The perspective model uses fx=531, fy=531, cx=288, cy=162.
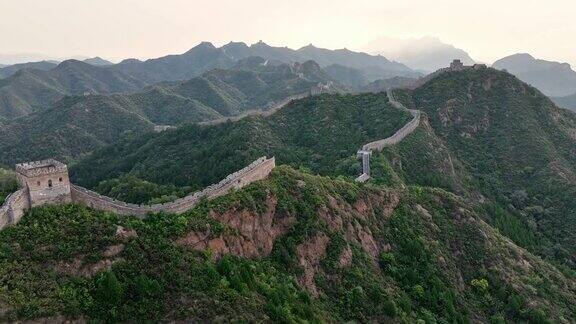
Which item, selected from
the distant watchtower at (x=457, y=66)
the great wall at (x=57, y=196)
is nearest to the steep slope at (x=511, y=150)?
the distant watchtower at (x=457, y=66)

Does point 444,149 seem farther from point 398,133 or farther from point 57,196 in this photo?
point 57,196

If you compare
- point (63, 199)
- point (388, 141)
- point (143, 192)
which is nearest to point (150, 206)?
point (63, 199)

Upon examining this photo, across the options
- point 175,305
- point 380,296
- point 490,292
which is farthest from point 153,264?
point 490,292

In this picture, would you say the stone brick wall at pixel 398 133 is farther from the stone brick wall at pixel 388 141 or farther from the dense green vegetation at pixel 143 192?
the dense green vegetation at pixel 143 192

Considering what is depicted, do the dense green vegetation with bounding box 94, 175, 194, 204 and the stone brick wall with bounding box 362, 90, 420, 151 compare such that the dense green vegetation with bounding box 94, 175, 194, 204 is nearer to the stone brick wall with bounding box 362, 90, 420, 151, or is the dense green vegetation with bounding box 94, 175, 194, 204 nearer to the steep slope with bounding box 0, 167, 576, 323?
the steep slope with bounding box 0, 167, 576, 323

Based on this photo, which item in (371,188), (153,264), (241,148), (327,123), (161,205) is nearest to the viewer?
(153,264)

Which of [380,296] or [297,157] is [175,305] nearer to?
[380,296]
